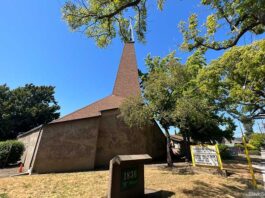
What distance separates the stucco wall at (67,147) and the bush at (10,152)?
4.50m

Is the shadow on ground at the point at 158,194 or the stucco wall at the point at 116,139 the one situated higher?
the stucco wall at the point at 116,139

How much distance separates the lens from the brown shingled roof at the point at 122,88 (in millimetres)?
17738

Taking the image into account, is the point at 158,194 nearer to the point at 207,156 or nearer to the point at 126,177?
the point at 126,177

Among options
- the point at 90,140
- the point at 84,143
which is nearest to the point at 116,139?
the point at 90,140

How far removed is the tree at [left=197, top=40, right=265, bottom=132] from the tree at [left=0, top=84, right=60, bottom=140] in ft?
110

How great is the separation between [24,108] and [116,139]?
96.7 ft

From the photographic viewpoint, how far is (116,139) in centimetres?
1767

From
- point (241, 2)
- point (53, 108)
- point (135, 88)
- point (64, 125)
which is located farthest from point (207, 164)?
point (53, 108)

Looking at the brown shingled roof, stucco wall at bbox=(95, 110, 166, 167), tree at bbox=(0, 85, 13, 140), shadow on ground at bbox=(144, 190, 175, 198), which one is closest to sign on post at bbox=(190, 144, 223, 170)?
shadow on ground at bbox=(144, 190, 175, 198)

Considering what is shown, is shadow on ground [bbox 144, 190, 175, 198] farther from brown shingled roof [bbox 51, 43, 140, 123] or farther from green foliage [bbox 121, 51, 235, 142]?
brown shingled roof [bbox 51, 43, 140, 123]

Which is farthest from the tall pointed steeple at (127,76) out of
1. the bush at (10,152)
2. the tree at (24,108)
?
the tree at (24,108)

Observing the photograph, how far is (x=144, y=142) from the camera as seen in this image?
19516mm

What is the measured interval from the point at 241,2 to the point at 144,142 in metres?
16.0

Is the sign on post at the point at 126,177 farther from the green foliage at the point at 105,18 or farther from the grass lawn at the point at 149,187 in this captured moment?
the green foliage at the point at 105,18
